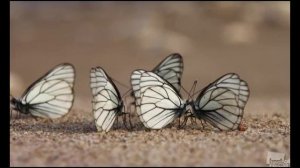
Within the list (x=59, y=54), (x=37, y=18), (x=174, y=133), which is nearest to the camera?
(x=174, y=133)

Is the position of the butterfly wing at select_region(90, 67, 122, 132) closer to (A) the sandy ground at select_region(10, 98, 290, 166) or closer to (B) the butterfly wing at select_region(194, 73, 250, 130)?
(A) the sandy ground at select_region(10, 98, 290, 166)

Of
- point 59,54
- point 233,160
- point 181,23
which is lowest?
point 233,160

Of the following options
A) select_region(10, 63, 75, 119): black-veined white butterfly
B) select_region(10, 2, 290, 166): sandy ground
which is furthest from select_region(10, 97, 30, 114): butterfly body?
select_region(10, 2, 290, 166): sandy ground

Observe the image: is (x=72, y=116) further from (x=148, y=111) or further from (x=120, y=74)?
(x=120, y=74)

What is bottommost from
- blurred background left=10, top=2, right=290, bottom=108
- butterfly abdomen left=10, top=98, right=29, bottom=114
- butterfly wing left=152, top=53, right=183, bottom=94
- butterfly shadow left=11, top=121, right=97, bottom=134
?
butterfly shadow left=11, top=121, right=97, bottom=134

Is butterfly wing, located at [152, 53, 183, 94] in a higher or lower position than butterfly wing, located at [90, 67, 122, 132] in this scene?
higher

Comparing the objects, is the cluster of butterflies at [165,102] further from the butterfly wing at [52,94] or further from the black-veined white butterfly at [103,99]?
the butterfly wing at [52,94]

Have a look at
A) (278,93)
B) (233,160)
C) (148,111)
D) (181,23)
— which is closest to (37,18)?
(181,23)

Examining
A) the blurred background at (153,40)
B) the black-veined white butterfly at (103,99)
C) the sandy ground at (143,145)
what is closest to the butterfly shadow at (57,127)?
the sandy ground at (143,145)
